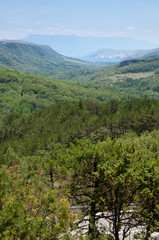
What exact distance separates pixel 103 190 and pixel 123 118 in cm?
5083

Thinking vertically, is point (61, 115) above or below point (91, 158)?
below

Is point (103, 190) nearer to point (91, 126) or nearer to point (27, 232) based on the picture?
point (27, 232)

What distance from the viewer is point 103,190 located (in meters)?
16.1

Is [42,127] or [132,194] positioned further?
[42,127]

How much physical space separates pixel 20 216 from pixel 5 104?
186 meters

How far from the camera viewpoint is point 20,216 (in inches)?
500

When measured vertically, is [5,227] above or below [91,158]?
below

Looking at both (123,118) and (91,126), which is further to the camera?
(91,126)

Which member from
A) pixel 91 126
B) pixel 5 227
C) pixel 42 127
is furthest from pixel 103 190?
pixel 42 127

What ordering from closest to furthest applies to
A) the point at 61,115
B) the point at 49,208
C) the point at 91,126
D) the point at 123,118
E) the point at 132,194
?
the point at 49,208 → the point at 132,194 → the point at 123,118 → the point at 91,126 → the point at 61,115

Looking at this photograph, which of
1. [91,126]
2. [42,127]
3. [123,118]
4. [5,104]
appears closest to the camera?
[123,118]

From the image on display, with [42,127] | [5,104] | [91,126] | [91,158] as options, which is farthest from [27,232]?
[5,104]

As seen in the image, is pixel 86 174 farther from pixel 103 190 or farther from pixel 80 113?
pixel 80 113

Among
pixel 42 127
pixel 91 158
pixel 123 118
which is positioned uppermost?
pixel 91 158
